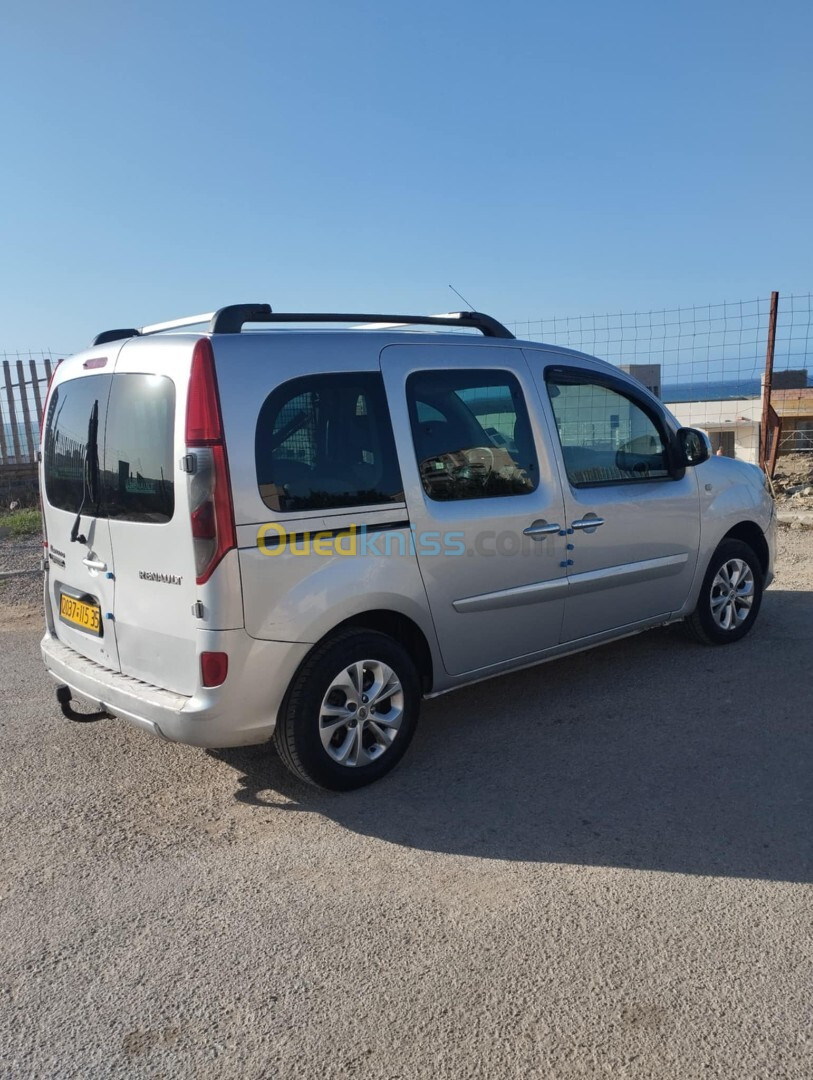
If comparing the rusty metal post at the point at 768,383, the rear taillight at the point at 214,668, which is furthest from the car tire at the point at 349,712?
the rusty metal post at the point at 768,383

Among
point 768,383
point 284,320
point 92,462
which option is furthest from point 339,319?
point 768,383

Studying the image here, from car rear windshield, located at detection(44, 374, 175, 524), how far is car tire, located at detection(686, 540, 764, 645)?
364 cm

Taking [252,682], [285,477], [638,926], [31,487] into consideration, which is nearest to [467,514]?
[285,477]

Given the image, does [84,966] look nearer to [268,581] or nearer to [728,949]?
[268,581]

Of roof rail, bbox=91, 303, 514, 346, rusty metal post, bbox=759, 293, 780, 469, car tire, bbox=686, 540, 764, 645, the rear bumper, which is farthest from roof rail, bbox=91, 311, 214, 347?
rusty metal post, bbox=759, 293, 780, 469

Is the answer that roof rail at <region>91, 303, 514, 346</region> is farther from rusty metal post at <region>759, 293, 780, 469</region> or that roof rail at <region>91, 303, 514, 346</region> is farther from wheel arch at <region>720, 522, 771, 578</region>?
rusty metal post at <region>759, 293, 780, 469</region>

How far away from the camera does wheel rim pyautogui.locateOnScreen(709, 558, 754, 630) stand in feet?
19.0

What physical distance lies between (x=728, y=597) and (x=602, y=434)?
1.62 metres

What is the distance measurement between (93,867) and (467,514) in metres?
2.23

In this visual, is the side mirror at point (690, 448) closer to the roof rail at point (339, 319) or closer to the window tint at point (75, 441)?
the roof rail at point (339, 319)

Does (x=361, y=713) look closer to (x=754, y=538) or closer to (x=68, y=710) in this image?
(x=68, y=710)

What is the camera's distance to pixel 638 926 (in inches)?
113

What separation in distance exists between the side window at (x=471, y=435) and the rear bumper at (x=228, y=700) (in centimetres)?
112

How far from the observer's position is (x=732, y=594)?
585 cm
